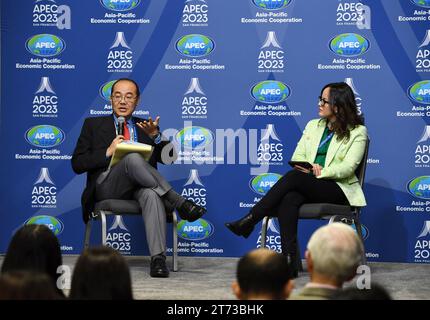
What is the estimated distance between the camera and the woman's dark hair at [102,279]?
92.3 inches

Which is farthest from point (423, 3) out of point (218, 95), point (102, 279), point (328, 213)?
point (102, 279)

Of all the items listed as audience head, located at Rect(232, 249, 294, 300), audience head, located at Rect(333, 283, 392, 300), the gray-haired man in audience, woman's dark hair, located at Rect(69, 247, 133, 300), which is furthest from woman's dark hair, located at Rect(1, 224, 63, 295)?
audience head, located at Rect(333, 283, 392, 300)

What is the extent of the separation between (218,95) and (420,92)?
1.66 metres

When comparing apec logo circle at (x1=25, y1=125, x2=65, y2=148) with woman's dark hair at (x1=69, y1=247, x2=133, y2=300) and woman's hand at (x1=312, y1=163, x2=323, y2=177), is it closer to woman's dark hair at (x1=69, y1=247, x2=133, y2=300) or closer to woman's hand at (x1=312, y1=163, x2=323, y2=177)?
woman's hand at (x1=312, y1=163, x2=323, y2=177)

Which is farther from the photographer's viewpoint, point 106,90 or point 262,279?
point 106,90

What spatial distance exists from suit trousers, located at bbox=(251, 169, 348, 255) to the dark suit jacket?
38.5 inches

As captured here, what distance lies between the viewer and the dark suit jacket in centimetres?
575

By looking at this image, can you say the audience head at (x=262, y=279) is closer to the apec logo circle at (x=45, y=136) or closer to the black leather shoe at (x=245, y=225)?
the black leather shoe at (x=245, y=225)


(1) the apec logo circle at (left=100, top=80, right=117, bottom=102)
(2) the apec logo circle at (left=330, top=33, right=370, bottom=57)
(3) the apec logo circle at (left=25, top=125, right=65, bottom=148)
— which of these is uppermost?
(2) the apec logo circle at (left=330, top=33, right=370, bottom=57)

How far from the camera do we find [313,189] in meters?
5.50

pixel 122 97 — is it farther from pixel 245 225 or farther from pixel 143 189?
pixel 245 225

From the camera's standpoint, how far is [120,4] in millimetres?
6816
